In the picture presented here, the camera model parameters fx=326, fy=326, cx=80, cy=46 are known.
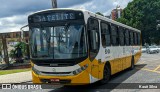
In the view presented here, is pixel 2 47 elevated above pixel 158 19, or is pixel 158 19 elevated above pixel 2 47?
pixel 158 19

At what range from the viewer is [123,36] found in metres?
19.2

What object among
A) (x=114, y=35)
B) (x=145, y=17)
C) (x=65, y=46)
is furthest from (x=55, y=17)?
(x=145, y=17)

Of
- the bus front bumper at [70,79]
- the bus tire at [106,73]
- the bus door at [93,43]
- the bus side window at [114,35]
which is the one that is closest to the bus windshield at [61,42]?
the bus door at [93,43]

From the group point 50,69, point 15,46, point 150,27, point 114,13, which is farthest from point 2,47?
point 114,13

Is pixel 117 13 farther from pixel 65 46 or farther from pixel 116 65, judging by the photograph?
pixel 65 46

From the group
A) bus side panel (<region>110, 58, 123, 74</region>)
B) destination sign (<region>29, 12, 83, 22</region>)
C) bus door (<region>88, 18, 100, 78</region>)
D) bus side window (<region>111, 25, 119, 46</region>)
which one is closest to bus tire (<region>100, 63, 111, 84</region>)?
bus side panel (<region>110, 58, 123, 74</region>)

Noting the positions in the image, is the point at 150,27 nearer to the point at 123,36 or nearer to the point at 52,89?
the point at 123,36

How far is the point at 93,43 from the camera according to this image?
12.9m

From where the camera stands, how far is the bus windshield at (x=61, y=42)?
39.8 feet

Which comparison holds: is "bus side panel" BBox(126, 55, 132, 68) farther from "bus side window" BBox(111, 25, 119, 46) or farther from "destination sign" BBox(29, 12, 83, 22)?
"destination sign" BBox(29, 12, 83, 22)

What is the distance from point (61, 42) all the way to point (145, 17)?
6098 centimetres

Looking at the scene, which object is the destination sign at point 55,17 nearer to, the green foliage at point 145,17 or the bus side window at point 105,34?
the bus side window at point 105,34

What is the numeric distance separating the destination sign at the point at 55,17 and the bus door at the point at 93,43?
29.5 inches

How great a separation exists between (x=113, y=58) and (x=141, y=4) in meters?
58.8
